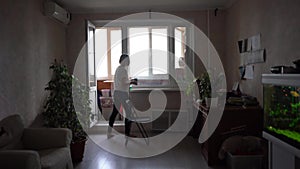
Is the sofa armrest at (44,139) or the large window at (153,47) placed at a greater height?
the large window at (153,47)

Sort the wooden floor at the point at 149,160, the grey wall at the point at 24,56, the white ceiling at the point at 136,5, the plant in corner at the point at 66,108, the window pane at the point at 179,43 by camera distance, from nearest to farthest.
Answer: the grey wall at the point at 24,56
the wooden floor at the point at 149,160
the plant in corner at the point at 66,108
the white ceiling at the point at 136,5
the window pane at the point at 179,43

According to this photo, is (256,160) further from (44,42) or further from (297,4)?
(44,42)

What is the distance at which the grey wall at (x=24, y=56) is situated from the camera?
308 cm

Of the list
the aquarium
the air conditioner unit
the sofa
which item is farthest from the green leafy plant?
the aquarium

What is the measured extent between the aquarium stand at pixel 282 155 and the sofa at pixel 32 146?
1.88 meters

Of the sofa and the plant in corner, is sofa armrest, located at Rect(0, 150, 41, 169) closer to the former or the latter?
A: the sofa

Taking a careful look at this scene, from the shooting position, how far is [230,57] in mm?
4977

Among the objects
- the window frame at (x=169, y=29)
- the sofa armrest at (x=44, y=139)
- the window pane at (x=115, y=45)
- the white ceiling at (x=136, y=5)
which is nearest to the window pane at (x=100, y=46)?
the window pane at (x=115, y=45)

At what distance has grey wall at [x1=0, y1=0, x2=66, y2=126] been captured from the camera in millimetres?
3084

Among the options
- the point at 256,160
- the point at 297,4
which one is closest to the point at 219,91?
the point at 256,160

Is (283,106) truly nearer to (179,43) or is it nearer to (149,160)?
(149,160)

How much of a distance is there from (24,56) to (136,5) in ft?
7.27

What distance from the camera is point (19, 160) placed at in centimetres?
237

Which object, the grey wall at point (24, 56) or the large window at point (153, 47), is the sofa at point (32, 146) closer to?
the grey wall at point (24, 56)
